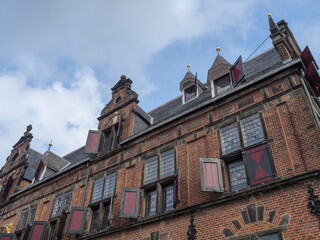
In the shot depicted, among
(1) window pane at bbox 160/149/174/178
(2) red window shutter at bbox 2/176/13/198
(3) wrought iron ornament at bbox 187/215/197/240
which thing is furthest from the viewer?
(2) red window shutter at bbox 2/176/13/198

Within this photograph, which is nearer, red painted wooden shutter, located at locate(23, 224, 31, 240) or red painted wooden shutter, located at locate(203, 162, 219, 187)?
red painted wooden shutter, located at locate(203, 162, 219, 187)

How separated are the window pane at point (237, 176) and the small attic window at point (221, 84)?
11.9ft

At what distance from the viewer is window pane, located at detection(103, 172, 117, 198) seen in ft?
43.1

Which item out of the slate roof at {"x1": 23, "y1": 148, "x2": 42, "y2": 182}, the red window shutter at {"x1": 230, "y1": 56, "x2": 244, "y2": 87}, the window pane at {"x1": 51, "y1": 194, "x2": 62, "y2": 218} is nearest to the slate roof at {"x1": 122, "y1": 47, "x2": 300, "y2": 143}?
the red window shutter at {"x1": 230, "y1": 56, "x2": 244, "y2": 87}

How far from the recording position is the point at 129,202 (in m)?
11.1

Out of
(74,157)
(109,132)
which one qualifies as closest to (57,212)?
(109,132)

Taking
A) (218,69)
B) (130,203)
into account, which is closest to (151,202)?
(130,203)

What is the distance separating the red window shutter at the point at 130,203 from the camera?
35.8 feet

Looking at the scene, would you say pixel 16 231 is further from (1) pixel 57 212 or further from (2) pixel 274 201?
(2) pixel 274 201

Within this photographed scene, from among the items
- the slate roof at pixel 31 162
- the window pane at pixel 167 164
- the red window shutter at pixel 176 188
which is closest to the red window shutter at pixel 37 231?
the slate roof at pixel 31 162

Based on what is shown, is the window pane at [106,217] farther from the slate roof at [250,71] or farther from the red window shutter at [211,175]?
the red window shutter at [211,175]

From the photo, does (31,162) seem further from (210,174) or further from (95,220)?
(210,174)

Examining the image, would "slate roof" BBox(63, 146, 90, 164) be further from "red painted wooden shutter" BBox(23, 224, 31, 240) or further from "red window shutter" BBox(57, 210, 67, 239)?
"red window shutter" BBox(57, 210, 67, 239)

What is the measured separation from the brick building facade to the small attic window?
2.0 inches
